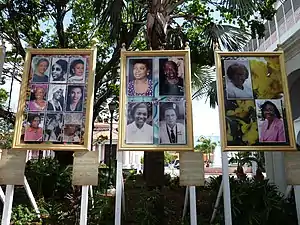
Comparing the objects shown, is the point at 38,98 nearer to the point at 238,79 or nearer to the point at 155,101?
the point at 155,101

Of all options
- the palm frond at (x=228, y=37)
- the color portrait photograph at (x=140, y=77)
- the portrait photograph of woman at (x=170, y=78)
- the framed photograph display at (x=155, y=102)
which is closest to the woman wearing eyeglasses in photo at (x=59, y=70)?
the framed photograph display at (x=155, y=102)

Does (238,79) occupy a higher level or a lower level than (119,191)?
higher

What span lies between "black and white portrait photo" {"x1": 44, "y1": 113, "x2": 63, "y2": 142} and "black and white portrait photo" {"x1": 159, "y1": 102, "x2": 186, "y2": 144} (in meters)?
1.57

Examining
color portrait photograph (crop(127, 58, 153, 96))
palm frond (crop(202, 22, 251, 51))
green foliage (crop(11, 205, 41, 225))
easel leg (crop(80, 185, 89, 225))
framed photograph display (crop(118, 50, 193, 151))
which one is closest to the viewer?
easel leg (crop(80, 185, 89, 225))

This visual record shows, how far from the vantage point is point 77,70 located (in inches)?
185

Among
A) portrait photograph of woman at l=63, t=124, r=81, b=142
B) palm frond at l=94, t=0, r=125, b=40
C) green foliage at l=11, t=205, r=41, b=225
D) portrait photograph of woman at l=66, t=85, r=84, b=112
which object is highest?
palm frond at l=94, t=0, r=125, b=40

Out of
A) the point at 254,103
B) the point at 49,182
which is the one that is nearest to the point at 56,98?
the point at 254,103

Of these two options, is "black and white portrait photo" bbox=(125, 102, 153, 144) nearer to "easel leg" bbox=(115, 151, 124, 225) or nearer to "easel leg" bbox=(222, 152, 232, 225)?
"easel leg" bbox=(115, 151, 124, 225)

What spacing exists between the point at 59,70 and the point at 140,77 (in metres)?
1.35

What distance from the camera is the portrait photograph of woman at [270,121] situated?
4.38 meters

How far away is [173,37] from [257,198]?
13.6 feet

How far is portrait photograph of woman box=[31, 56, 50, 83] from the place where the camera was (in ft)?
15.4

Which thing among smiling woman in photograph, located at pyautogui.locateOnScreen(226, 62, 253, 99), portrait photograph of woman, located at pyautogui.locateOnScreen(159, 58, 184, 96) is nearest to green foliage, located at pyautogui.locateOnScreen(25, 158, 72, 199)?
portrait photograph of woman, located at pyautogui.locateOnScreen(159, 58, 184, 96)

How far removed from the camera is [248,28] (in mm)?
6789
